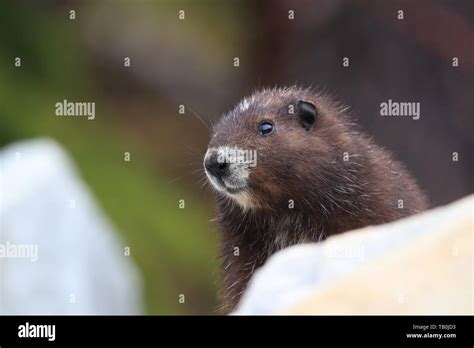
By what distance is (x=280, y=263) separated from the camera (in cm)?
441

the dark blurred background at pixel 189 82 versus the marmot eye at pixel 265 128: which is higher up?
the dark blurred background at pixel 189 82

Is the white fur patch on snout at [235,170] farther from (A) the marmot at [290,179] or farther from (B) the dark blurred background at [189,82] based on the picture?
(B) the dark blurred background at [189,82]

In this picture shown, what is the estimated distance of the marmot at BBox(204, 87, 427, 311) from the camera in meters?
5.64

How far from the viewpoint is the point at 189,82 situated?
11.8m

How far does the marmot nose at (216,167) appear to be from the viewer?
554 cm

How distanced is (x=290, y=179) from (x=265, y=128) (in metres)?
0.35

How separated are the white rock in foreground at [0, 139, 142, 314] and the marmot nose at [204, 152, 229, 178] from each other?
2.90m

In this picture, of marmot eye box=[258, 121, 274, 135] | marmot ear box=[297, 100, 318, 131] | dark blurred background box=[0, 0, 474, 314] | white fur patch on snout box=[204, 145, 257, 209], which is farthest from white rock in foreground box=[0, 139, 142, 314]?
marmot ear box=[297, 100, 318, 131]

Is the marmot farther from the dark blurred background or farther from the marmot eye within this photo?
the dark blurred background

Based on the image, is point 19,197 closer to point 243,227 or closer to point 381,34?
point 243,227

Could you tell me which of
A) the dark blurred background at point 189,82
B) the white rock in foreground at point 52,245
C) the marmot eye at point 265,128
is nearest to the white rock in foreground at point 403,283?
the marmot eye at point 265,128

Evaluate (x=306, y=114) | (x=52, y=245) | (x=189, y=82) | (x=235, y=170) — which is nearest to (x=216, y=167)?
(x=235, y=170)

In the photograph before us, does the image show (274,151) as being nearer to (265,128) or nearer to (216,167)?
(265,128)
